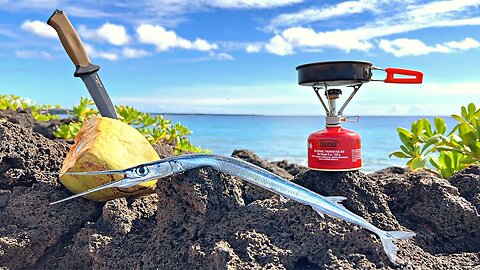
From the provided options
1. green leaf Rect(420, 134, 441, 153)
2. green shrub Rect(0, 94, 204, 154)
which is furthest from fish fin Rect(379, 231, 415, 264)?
green shrub Rect(0, 94, 204, 154)

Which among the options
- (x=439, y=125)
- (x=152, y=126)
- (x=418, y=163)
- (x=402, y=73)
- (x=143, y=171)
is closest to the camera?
(x=143, y=171)

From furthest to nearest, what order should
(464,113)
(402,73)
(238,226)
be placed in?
(464,113) < (402,73) < (238,226)

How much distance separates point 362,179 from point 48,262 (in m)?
1.47

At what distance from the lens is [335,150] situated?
196 centimetres

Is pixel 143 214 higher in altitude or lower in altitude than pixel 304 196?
lower

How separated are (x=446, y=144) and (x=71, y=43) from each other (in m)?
2.46

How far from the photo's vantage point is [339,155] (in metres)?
1.96

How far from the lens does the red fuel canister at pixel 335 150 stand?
6.44ft

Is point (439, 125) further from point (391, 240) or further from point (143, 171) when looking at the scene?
point (143, 171)

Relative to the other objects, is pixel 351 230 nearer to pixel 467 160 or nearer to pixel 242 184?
pixel 242 184

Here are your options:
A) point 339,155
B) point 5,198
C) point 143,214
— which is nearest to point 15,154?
point 5,198

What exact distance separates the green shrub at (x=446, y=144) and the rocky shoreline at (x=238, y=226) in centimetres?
65

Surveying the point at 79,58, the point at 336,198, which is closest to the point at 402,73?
the point at 336,198

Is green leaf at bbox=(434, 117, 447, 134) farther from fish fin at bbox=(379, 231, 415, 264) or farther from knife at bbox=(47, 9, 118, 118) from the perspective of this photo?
knife at bbox=(47, 9, 118, 118)
